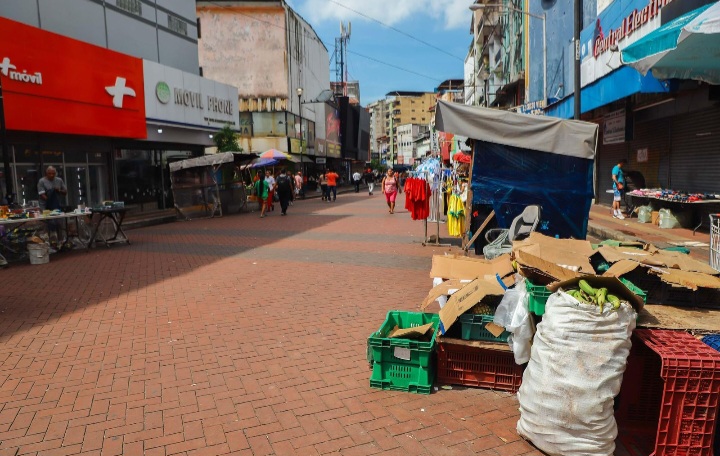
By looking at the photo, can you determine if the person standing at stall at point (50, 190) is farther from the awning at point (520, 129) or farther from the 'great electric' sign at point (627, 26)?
the 'great electric' sign at point (627, 26)

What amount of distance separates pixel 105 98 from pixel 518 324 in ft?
57.5

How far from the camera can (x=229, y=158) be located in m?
20.1

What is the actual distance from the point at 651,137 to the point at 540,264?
14400mm

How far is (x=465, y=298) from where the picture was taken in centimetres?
428

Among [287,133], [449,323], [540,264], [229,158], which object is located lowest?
[449,323]

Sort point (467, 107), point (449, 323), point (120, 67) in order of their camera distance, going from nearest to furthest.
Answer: point (449, 323), point (467, 107), point (120, 67)

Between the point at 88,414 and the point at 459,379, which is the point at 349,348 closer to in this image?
the point at 459,379

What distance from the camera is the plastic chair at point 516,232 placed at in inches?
292

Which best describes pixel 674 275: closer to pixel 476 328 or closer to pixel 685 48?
pixel 476 328

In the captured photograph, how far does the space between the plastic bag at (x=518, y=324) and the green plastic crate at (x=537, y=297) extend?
54mm

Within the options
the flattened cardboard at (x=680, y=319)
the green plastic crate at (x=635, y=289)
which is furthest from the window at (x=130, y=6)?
the flattened cardboard at (x=680, y=319)

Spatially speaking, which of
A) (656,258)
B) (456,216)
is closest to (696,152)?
(456,216)

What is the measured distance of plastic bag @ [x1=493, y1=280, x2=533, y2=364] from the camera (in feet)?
12.4

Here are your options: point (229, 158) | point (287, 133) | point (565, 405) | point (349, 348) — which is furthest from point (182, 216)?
point (287, 133)
